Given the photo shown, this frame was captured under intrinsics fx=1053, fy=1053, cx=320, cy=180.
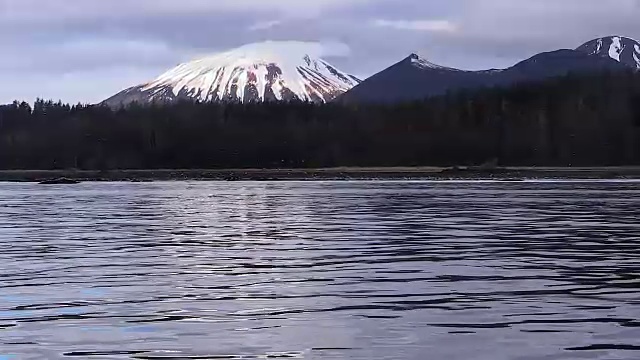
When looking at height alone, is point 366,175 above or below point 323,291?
below

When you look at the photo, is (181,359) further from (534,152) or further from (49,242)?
(534,152)

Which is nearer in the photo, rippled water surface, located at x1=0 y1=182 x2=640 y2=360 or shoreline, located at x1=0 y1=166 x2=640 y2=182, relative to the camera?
rippled water surface, located at x1=0 y1=182 x2=640 y2=360

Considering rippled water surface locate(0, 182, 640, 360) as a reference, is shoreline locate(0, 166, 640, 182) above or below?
below

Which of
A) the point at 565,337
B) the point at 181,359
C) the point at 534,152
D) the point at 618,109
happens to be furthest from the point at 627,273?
the point at 618,109

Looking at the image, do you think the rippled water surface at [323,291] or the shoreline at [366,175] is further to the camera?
the shoreline at [366,175]

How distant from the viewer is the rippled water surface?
12859 millimetres

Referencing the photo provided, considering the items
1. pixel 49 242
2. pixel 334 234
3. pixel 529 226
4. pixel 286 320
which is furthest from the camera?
pixel 529 226

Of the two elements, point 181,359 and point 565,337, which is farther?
point 565,337

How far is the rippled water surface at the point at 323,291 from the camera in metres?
12.9

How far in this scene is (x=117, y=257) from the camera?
24859mm

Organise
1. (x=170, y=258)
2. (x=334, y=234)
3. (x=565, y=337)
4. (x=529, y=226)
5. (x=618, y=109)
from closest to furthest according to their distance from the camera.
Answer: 1. (x=565, y=337)
2. (x=170, y=258)
3. (x=334, y=234)
4. (x=529, y=226)
5. (x=618, y=109)

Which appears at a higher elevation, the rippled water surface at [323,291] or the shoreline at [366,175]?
the rippled water surface at [323,291]

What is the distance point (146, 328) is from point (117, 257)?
36.1ft

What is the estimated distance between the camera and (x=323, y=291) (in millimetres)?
18062
